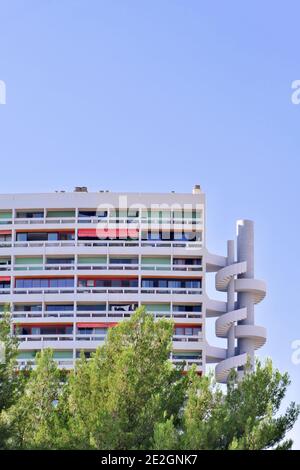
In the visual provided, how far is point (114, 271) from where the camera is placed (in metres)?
98.6

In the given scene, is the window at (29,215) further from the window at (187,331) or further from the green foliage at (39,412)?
the green foliage at (39,412)

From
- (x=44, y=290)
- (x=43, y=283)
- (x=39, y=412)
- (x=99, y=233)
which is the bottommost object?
(x=39, y=412)

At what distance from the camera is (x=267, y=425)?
51.5 m

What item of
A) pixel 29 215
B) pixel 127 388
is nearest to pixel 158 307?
pixel 29 215

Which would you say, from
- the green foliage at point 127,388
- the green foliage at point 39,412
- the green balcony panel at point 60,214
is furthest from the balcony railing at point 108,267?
the green foliage at point 127,388

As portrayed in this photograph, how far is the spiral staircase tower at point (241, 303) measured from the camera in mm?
95938

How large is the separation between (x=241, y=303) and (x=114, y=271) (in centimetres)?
904

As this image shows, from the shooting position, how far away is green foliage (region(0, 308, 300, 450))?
170 ft

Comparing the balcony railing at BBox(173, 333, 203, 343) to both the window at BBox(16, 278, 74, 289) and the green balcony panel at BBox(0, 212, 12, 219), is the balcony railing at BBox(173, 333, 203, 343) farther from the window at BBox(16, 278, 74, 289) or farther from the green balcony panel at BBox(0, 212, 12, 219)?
the green balcony panel at BBox(0, 212, 12, 219)

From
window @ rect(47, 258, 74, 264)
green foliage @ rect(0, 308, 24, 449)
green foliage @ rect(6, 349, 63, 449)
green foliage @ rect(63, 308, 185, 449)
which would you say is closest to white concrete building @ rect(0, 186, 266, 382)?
window @ rect(47, 258, 74, 264)

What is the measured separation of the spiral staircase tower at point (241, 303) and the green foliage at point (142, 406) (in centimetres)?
3729

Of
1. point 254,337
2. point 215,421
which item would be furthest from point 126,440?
point 254,337

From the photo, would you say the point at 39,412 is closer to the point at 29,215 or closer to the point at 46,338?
the point at 46,338
